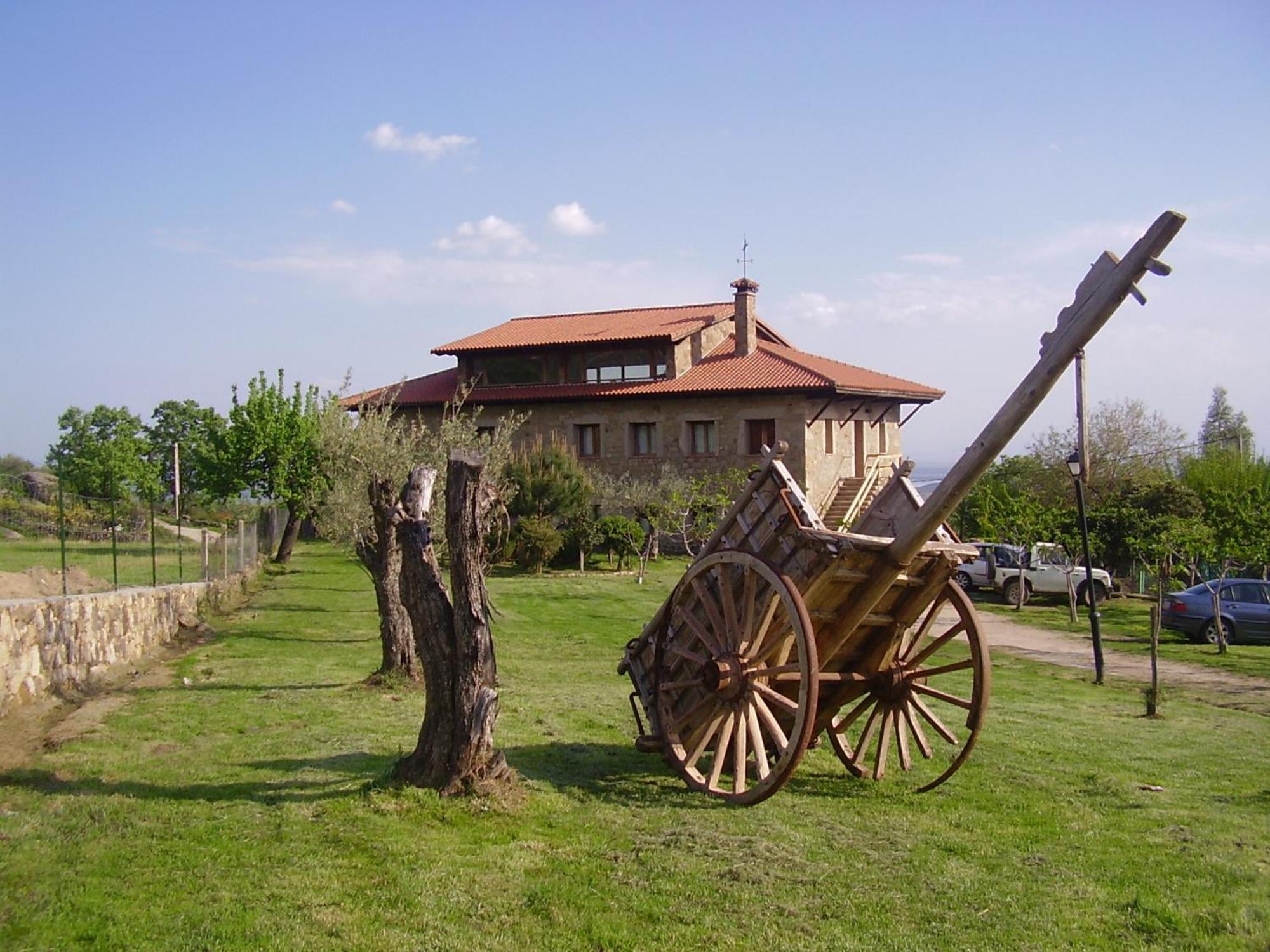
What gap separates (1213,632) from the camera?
23.2 m

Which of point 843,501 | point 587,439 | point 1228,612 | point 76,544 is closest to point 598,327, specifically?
point 587,439

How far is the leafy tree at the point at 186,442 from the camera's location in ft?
108

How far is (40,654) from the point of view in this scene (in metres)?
10.8

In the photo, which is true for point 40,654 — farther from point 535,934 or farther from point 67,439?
point 67,439

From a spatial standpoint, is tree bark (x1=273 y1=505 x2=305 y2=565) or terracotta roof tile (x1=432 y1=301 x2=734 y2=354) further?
terracotta roof tile (x1=432 y1=301 x2=734 y2=354)

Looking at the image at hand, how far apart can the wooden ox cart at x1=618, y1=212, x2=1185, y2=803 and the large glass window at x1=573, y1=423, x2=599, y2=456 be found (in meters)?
30.2

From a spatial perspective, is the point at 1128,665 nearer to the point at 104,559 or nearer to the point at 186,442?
the point at 104,559

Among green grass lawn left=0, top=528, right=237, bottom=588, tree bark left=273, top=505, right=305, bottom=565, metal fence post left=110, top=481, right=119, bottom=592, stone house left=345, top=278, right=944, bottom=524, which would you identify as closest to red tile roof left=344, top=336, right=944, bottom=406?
stone house left=345, top=278, right=944, bottom=524

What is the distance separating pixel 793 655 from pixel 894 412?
34348mm

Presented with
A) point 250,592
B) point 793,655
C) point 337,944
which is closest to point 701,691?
point 793,655

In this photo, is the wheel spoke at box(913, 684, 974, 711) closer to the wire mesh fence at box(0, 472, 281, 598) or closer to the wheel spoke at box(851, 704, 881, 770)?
the wheel spoke at box(851, 704, 881, 770)

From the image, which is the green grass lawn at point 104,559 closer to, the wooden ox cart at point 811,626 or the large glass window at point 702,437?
the wooden ox cart at point 811,626

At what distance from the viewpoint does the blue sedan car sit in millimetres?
23328

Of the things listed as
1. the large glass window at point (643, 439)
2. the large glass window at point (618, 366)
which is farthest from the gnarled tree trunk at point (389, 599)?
the large glass window at point (618, 366)
